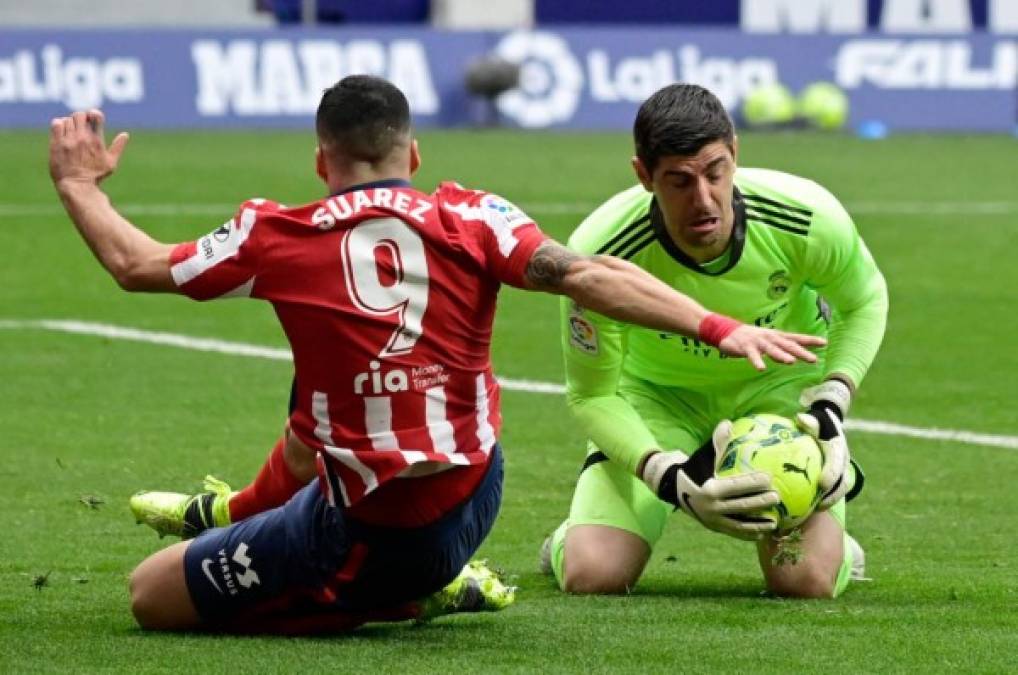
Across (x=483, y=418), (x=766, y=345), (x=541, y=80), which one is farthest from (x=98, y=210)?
(x=541, y=80)

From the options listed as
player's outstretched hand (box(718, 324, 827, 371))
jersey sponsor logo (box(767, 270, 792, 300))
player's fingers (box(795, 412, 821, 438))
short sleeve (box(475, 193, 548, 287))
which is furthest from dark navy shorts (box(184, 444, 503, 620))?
jersey sponsor logo (box(767, 270, 792, 300))

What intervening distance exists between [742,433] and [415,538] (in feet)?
3.89

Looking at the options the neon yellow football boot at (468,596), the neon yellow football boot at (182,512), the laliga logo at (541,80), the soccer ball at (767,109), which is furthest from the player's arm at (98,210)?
the laliga logo at (541,80)

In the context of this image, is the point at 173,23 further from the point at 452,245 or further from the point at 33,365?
the point at 452,245

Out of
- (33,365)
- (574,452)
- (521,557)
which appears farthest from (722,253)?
(33,365)

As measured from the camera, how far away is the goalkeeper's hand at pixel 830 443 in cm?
678

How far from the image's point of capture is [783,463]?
6691 mm

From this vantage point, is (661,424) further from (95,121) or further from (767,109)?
(767,109)

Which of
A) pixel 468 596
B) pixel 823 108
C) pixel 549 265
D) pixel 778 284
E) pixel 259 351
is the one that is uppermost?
pixel 549 265

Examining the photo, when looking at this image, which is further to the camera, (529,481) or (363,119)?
(529,481)

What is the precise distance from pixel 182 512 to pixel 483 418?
4.87ft

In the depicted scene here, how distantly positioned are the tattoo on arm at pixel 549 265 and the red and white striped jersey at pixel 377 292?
74 mm

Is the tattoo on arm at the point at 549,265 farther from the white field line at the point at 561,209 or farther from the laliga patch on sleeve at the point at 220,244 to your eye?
the white field line at the point at 561,209

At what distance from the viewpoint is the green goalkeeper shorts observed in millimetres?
7637
